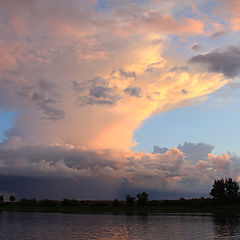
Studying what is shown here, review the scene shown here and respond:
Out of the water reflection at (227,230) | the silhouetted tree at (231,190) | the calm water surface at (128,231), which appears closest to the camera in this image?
the water reflection at (227,230)

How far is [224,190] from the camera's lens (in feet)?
548

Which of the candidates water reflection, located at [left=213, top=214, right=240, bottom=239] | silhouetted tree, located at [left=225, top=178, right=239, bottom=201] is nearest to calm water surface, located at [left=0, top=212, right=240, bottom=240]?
water reflection, located at [left=213, top=214, right=240, bottom=239]

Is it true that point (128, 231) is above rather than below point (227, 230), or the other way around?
below

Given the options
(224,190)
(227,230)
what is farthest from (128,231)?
(224,190)

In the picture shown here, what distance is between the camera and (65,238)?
56.0 meters

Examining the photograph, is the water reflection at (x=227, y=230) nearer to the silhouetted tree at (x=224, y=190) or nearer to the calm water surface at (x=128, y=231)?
the calm water surface at (x=128, y=231)

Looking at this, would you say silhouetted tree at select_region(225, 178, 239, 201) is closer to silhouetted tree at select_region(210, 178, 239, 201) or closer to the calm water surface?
silhouetted tree at select_region(210, 178, 239, 201)

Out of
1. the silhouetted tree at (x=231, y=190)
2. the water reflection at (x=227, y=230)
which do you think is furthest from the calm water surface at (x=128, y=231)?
the silhouetted tree at (x=231, y=190)

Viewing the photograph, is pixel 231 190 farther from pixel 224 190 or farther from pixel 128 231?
pixel 128 231

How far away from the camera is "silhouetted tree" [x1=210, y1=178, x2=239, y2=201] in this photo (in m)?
165

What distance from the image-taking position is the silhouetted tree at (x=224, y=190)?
165 metres

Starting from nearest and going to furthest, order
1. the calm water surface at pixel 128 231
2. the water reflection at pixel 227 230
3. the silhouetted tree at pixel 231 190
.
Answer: the water reflection at pixel 227 230, the calm water surface at pixel 128 231, the silhouetted tree at pixel 231 190

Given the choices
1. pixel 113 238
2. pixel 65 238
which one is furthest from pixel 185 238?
pixel 65 238

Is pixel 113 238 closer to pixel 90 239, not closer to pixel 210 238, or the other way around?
pixel 90 239
